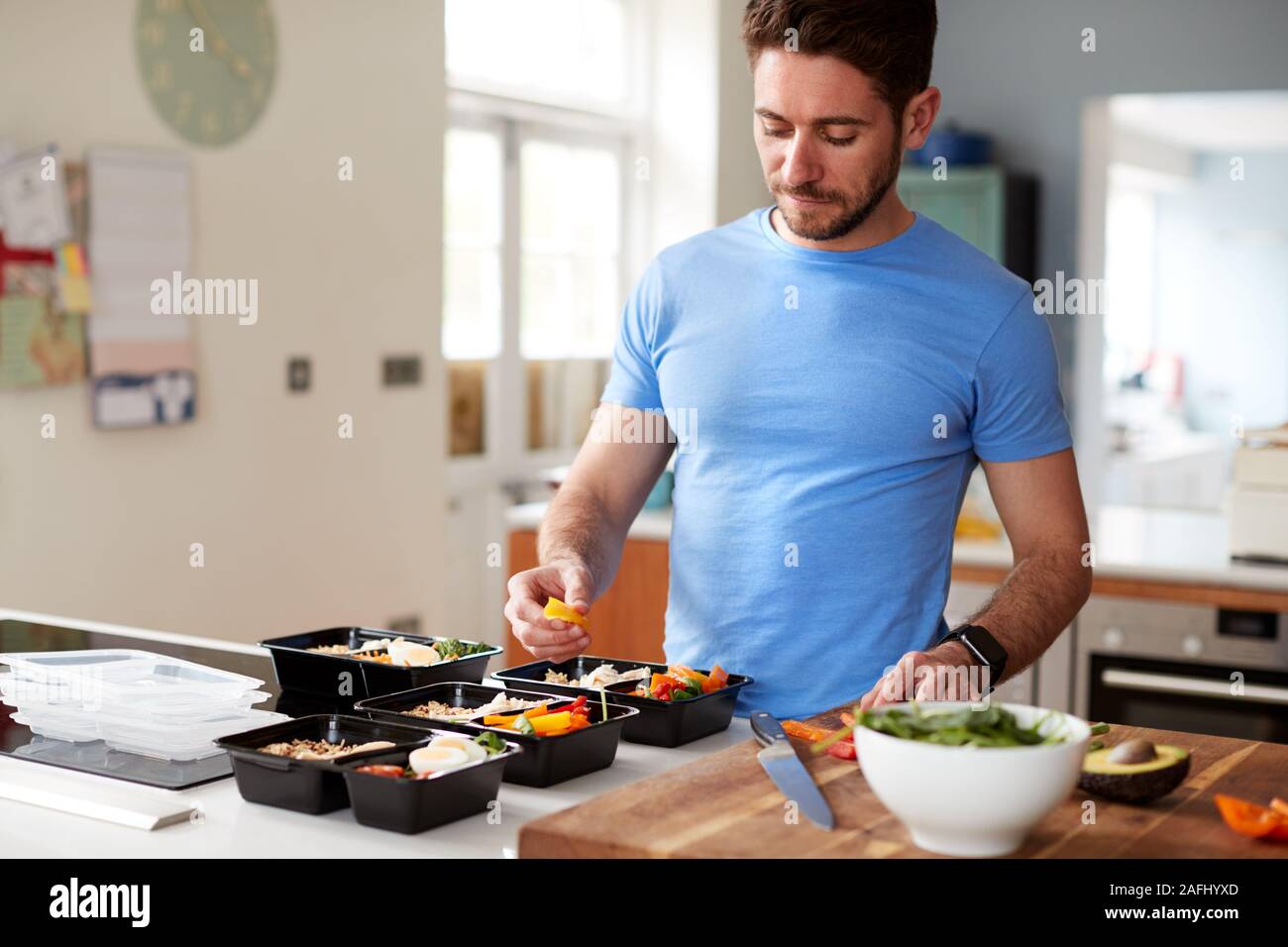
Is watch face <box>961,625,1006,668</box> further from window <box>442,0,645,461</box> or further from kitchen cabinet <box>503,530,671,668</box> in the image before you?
window <box>442,0,645,461</box>

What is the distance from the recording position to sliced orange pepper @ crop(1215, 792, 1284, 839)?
47.9 inches

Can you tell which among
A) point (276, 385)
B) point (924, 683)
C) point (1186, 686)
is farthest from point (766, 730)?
point (276, 385)

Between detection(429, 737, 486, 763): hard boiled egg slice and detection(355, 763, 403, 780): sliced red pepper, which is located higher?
detection(429, 737, 486, 763): hard boiled egg slice

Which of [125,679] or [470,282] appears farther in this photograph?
[470,282]

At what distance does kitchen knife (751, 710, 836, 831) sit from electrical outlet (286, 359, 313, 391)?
3.07 meters

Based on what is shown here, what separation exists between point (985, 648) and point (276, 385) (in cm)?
308

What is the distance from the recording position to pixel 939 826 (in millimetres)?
1128

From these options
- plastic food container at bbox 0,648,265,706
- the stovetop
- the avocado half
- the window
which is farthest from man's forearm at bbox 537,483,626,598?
the window

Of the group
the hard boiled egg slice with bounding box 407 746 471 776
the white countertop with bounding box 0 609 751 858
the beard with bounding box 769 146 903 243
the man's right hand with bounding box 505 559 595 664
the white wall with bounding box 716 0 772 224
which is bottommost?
the white countertop with bounding box 0 609 751 858

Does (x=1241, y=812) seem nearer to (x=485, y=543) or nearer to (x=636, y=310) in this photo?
(x=636, y=310)

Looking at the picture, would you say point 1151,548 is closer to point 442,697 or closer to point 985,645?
point 985,645

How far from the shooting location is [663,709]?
5.20ft
